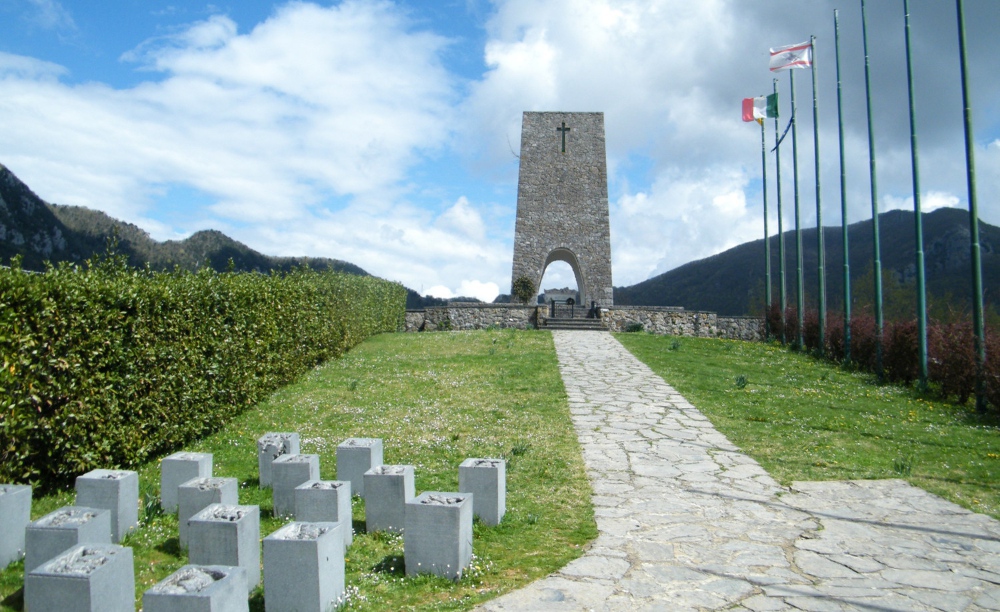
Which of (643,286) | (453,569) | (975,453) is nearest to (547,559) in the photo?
(453,569)

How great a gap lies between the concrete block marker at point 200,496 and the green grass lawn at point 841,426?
4.64 metres

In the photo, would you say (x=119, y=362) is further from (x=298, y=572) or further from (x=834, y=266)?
(x=834, y=266)

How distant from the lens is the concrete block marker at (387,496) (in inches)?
184

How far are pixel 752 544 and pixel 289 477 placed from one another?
10.6 feet

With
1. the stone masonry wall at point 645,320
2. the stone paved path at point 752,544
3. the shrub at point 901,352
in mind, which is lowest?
the stone paved path at point 752,544

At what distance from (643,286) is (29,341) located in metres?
70.3

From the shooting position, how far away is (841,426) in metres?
8.66

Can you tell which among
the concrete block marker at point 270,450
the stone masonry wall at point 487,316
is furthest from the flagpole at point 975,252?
the stone masonry wall at point 487,316

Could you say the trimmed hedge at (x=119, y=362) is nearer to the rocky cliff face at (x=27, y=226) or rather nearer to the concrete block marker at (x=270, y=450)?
the concrete block marker at (x=270, y=450)

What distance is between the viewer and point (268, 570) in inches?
137

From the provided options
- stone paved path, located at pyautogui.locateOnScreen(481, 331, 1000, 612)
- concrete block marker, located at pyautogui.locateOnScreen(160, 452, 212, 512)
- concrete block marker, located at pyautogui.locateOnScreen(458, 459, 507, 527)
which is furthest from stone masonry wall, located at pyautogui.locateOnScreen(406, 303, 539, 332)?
concrete block marker, located at pyautogui.locateOnScreen(458, 459, 507, 527)

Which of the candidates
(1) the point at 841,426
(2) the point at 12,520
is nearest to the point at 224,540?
(2) the point at 12,520

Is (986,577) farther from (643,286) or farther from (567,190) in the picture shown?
(643,286)

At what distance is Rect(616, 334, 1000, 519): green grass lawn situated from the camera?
256 inches
